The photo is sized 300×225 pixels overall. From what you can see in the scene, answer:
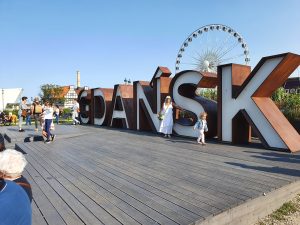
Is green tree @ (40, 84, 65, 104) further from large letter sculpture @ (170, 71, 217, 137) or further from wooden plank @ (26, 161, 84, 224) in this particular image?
wooden plank @ (26, 161, 84, 224)

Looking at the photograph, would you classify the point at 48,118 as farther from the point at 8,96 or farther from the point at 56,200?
the point at 8,96

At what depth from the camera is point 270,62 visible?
8.55 meters

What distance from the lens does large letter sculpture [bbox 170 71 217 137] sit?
10.7 metres

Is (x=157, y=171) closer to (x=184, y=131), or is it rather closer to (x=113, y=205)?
(x=113, y=205)

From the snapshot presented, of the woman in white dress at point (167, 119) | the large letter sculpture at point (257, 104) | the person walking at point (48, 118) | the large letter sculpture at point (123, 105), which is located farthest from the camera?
the large letter sculpture at point (123, 105)

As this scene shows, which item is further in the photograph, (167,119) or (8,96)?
(8,96)

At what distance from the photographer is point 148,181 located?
531 cm

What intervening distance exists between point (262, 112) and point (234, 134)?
1329 mm

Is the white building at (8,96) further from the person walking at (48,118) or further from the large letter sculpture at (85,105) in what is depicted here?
the person walking at (48,118)

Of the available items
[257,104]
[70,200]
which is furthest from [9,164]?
[257,104]

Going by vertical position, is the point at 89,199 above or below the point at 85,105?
below

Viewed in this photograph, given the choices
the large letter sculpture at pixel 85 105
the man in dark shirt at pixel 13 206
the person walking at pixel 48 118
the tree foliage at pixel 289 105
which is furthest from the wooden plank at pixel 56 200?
the large letter sculpture at pixel 85 105

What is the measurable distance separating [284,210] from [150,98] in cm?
946

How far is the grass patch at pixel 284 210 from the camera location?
449 centimetres
